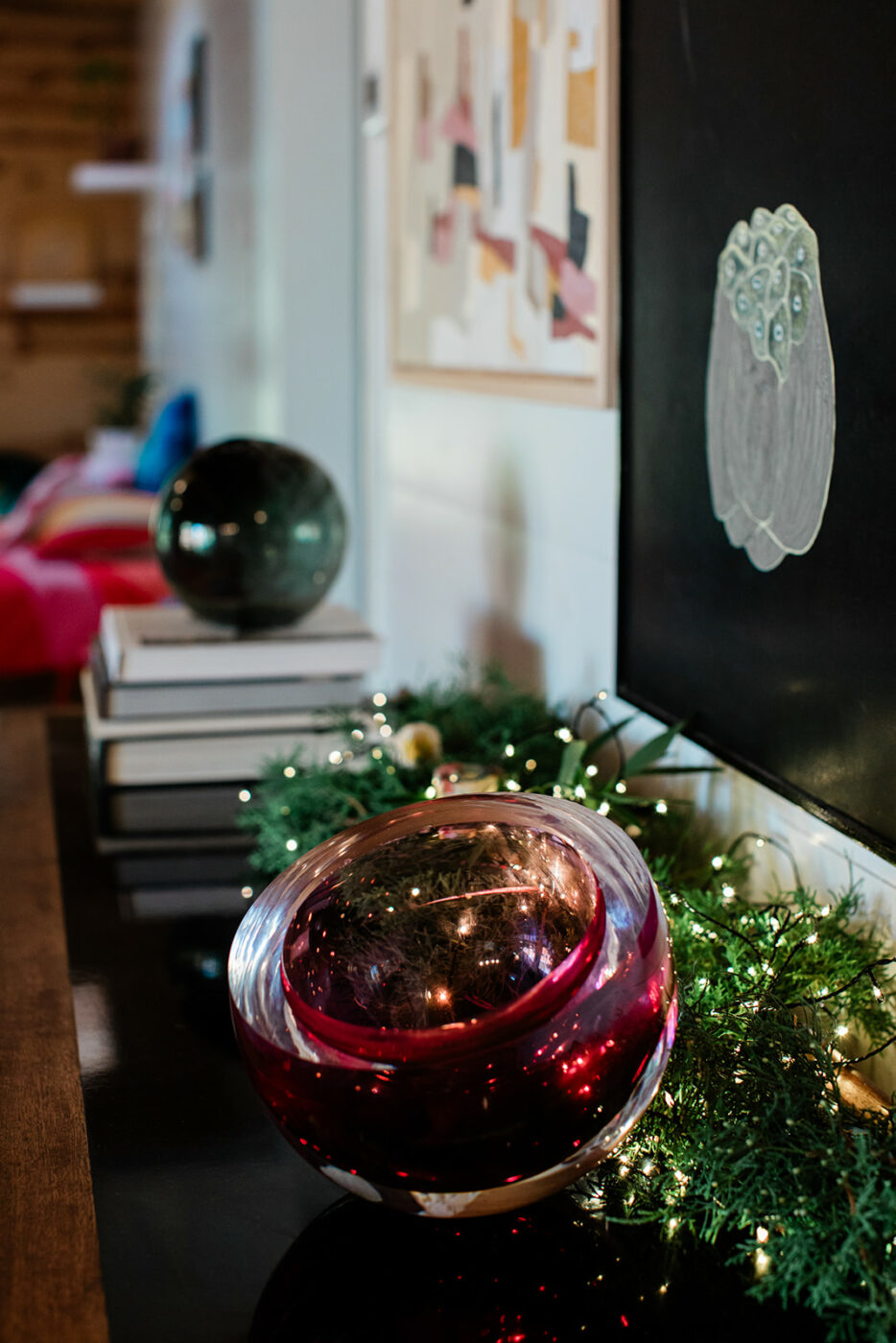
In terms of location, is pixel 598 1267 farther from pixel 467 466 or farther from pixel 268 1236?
pixel 467 466

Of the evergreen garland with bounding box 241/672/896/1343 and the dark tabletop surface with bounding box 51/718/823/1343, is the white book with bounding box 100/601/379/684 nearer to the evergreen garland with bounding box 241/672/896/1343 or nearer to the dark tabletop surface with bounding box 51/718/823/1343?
the evergreen garland with bounding box 241/672/896/1343

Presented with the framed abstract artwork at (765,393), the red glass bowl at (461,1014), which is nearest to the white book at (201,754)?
the framed abstract artwork at (765,393)

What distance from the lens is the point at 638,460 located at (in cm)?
90

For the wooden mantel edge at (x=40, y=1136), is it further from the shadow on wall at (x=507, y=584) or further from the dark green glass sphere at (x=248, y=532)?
the shadow on wall at (x=507, y=584)

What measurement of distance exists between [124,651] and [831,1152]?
764mm

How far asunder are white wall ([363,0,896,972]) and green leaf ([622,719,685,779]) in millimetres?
38

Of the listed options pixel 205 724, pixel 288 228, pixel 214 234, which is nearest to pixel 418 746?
pixel 205 724

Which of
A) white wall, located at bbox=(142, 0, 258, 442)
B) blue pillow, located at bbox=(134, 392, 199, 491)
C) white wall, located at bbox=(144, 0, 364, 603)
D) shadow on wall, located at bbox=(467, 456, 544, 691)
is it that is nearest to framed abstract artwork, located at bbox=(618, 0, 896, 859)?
shadow on wall, located at bbox=(467, 456, 544, 691)

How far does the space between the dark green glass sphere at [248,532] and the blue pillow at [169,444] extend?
2.72 meters

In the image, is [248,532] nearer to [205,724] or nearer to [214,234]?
[205,724]

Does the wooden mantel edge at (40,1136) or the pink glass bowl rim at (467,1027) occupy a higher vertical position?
the pink glass bowl rim at (467,1027)

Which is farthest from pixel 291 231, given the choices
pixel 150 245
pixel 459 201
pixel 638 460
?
pixel 150 245

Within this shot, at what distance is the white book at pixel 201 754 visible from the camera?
110 cm

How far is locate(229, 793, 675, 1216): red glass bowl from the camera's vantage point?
45 centimetres
